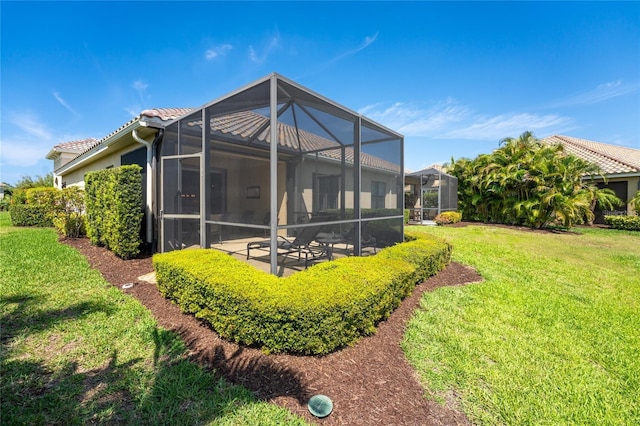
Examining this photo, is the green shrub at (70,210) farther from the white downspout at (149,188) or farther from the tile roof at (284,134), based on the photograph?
the tile roof at (284,134)

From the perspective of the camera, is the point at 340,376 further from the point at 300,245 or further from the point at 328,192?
the point at 328,192

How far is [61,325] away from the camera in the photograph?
133 inches

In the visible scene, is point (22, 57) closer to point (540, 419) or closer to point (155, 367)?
point (155, 367)

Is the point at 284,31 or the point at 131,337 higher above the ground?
the point at 284,31

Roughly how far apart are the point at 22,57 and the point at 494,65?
15.2m

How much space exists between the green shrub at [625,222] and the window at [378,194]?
1549 centimetres

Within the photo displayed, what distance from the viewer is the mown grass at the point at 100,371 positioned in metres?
2.08

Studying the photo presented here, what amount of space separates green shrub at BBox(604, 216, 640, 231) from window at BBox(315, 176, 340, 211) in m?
17.0

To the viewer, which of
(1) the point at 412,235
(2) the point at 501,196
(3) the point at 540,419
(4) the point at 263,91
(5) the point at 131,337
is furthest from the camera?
(2) the point at 501,196

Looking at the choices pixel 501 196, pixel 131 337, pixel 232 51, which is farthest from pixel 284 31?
pixel 501 196

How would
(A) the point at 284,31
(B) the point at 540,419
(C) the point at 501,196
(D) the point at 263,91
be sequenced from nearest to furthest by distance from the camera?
1. (B) the point at 540,419
2. (D) the point at 263,91
3. (A) the point at 284,31
4. (C) the point at 501,196

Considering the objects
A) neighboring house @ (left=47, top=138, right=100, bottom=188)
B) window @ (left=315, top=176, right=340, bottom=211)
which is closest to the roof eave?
window @ (left=315, top=176, right=340, bottom=211)

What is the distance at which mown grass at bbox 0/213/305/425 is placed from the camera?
2084 millimetres

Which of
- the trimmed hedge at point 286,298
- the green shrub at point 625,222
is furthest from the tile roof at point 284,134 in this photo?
the green shrub at point 625,222
